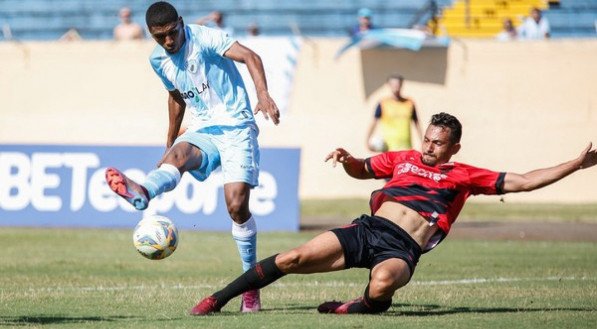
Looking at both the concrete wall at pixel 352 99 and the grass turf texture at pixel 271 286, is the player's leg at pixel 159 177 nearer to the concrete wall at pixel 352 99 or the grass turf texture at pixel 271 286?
the grass turf texture at pixel 271 286

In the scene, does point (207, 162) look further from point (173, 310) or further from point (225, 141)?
point (173, 310)

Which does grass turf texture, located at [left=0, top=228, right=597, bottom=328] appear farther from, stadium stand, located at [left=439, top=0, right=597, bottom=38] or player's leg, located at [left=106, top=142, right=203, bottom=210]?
stadium stand, located at [left=439, top=0, right=597, bottom=38]

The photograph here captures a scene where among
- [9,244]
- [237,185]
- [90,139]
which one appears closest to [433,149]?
[237,185]

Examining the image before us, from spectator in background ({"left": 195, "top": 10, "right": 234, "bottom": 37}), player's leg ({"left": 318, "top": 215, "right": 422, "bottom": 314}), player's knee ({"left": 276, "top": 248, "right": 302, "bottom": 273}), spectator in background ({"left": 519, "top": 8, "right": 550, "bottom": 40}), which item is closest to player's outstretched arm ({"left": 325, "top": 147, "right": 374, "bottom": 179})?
player's leg ({"left": 318, "top": 215, "right": 422, "bottom": 314})

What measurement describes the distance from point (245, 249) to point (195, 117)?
124cm

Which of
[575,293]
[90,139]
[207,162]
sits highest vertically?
[207,162]

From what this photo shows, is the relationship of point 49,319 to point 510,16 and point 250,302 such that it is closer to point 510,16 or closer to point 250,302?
point 250,302

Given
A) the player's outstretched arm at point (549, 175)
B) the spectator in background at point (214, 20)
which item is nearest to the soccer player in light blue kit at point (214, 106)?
the player's outstretched arm at point (549, 175)

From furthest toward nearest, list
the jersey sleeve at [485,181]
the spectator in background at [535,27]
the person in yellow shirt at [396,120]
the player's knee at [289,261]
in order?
the spectator in background at [535,27] < the person in yellow shirt at [396,120] < the jersey sleeve at [485,181] < the player's knee at [289,261]

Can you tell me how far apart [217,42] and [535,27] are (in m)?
17.8

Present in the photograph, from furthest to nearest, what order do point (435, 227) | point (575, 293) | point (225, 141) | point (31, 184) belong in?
point (31, 184)
point (575, 293)
point (225, 141)
point (435, 227)

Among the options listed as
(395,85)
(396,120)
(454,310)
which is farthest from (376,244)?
(396,120)

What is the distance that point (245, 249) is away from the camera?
1046cm

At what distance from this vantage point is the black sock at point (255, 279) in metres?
9.48
